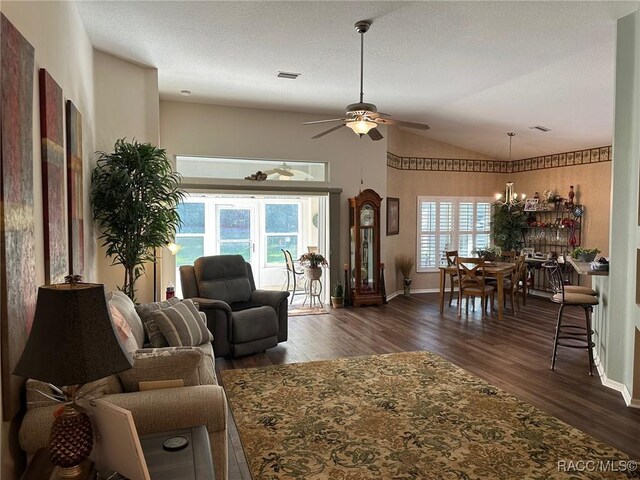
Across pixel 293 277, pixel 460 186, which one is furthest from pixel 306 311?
pixel 460 186

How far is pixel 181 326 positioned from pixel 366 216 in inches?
184

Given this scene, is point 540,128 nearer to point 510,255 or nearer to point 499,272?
point 510,255

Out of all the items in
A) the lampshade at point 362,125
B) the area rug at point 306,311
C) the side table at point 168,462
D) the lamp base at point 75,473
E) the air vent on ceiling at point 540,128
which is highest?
the air vent on ceiling at point 540,128

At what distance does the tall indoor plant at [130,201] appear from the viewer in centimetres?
429

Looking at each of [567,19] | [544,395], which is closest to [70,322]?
[544,395]

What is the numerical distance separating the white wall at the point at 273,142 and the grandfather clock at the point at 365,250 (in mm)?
218

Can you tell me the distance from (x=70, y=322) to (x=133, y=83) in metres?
4.34

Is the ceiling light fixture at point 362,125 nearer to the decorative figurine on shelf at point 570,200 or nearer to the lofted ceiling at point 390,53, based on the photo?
the lofted ceiling at point 390,53

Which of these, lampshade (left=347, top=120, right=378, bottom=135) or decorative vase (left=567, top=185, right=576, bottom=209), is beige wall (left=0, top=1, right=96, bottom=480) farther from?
decorative vase (left=567, top=185, right=576, bottom=209)

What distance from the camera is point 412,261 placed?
8914mm

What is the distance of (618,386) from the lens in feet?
12.7

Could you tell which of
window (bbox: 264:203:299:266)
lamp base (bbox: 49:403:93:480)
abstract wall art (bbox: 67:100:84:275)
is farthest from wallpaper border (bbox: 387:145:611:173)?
lamp base (bbox: 49:403:93:480)

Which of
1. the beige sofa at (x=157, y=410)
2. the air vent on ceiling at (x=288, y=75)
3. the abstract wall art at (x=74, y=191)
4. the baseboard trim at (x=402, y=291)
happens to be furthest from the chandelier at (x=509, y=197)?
the beige sofa at (x=157, y=410)

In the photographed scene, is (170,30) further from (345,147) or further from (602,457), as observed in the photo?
(602,457)
